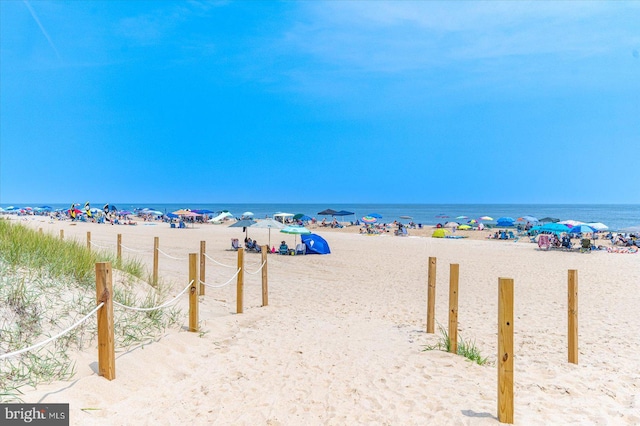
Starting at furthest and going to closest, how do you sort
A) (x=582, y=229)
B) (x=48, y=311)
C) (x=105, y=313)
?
(x=582, y=229)
(x=48, y=311)
(x=105, y=313)

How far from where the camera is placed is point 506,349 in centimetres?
375

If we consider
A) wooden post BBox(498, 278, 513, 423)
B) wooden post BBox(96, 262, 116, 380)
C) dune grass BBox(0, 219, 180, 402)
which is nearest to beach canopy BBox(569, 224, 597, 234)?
wooden post BBox(498, 278, 513, 423)

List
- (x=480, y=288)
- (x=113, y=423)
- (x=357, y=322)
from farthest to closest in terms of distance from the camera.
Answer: (x=480, y=288), (x=357, y=322), (x=113, y=423)

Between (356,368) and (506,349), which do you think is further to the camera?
(356,368)

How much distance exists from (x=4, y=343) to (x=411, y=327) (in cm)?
603

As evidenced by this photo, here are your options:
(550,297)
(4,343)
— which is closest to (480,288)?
(550,297)

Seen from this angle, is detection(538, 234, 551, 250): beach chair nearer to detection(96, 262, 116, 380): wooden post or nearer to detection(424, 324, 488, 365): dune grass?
detection(424, 324, 488, 365): dune grass

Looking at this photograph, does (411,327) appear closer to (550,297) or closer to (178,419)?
(178,419)

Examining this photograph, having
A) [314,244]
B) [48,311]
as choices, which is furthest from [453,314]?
[314,244]

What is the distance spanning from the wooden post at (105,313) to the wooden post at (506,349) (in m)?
3.76

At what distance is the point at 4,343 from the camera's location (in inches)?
176
